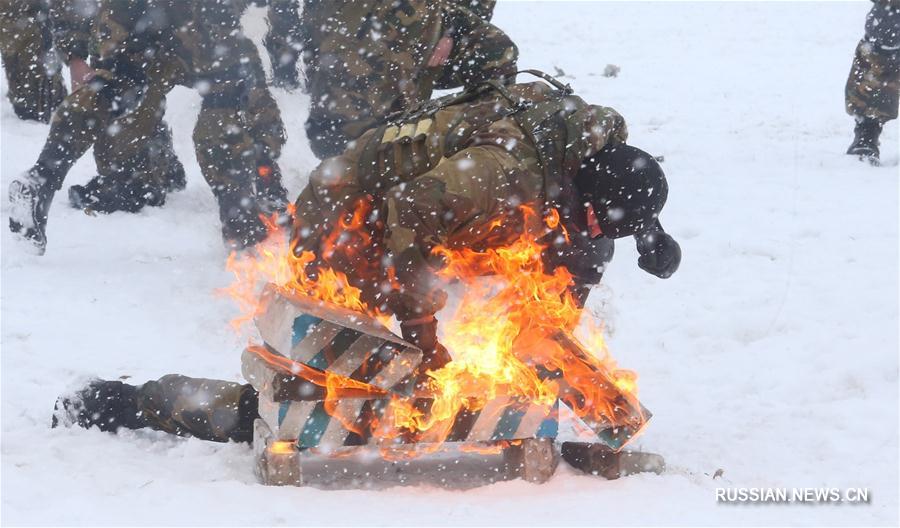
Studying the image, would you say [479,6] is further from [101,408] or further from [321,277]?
[101,408]

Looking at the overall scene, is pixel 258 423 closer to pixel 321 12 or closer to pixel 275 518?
pixel 275 518

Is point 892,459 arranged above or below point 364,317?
below

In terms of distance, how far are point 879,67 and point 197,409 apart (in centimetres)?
601

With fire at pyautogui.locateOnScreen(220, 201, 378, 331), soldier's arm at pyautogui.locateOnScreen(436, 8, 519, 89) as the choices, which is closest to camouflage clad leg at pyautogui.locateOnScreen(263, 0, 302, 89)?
soldier's arm at pyautogui.locateOnScreen(436, 8, 519, 89)

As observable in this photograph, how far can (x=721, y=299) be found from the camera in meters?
5.96

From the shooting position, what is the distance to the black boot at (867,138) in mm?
8172

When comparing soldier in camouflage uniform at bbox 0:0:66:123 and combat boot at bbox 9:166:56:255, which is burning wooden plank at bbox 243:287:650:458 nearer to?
combat boot at bbox 9:166:56:255

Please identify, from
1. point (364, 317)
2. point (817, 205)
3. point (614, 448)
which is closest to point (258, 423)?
point (364, 317)

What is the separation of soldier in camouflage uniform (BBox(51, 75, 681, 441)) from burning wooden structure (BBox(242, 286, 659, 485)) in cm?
20

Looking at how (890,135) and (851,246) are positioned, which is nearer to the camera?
(851,246)

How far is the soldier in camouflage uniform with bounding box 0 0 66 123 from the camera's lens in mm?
8289

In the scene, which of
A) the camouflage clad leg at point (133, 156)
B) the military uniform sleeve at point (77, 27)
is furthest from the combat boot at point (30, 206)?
the military uniform sleeve at point (77, 27)

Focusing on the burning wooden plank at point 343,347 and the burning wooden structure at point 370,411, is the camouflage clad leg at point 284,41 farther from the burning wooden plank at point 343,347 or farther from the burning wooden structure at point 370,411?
the burning wooden plank at point 343,347

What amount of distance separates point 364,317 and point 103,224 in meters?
3.18
